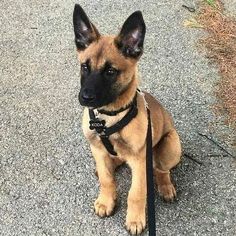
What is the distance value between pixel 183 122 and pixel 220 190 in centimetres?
92

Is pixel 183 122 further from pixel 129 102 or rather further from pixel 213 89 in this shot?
pixel 129 102

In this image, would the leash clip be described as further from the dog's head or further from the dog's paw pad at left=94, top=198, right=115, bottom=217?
the dog's paw pad at left=94, top=198, right=115, bottom=217

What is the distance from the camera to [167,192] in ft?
14.9

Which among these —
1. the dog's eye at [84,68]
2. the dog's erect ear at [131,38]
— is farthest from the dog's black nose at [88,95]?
the dog's erect ear at [131,38]

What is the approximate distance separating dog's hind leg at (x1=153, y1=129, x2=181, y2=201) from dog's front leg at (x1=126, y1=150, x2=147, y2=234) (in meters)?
0.33

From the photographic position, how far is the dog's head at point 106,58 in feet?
12.1

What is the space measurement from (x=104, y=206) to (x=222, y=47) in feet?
9.22

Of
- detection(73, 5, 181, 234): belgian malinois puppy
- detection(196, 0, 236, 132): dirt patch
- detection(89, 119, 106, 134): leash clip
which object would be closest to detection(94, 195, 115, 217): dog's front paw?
detection(73, 5, 181, 234): belgian malinois puppy

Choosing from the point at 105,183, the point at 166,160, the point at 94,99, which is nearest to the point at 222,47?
the point at 166,160

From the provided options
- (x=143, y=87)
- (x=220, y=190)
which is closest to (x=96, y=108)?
(x=220, y=190)

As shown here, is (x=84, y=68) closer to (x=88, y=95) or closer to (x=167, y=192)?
(x=88, y=95)

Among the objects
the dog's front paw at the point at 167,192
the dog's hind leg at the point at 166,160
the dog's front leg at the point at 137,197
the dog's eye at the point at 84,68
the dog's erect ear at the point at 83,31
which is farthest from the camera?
the dog's front paw at the point at 167,192

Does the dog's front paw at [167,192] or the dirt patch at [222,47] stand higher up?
the dog's front paw at [167,192]

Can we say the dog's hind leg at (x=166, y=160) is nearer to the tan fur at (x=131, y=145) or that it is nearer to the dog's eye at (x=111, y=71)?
the tan fur at (x=131, y=145)
